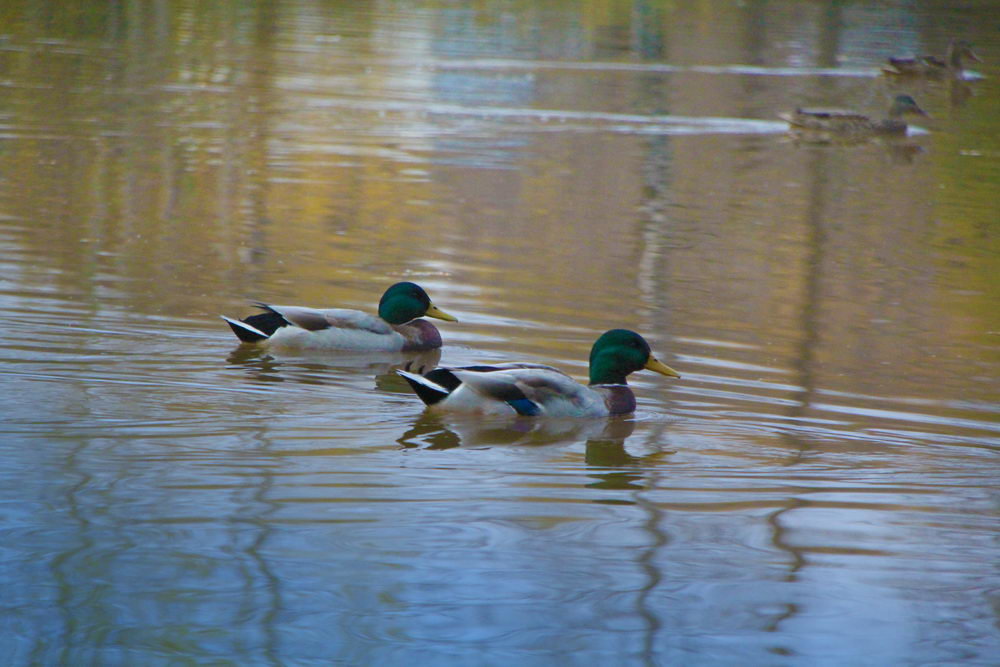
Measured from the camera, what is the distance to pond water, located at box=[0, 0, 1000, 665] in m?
5.22

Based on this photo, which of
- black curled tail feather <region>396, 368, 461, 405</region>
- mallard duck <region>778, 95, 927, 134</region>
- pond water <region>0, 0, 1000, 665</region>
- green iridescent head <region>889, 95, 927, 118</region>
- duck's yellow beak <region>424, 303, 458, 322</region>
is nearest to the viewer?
pond water <region>0, 0, 1000, 665</region>

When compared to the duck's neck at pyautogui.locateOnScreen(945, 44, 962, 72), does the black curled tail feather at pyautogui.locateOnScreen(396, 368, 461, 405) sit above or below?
below

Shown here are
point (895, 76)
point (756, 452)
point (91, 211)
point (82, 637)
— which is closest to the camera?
point (82, 637)

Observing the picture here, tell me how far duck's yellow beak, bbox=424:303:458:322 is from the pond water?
17 cm

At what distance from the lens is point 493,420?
306 inches

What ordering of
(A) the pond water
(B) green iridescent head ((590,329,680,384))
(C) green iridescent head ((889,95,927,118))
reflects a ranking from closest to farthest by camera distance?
(A) the pond water → (B) green iridescent head ((590,329,680,384)) → (C) green iridescent head ((889,95,927,118))

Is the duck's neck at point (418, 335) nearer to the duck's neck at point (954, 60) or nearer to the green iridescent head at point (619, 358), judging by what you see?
the green iridescent head at point (619, 358)

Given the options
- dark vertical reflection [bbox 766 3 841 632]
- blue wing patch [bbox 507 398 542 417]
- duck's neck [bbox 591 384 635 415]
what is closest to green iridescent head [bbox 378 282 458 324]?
duck's neck [bbox 591 384 635 415]

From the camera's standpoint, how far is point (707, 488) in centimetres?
667

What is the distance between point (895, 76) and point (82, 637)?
26.1 meters

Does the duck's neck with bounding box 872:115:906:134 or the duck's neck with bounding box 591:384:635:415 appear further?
the duck's neck with bounding box 872:115:906:134

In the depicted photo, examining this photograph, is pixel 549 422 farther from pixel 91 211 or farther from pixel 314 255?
pixel 91 211

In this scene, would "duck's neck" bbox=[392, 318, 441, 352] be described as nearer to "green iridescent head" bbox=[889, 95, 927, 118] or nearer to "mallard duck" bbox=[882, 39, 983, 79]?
"green iridescent head" bbox=[889, 95, 927, 118]

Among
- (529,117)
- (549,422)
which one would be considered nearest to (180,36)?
(529,117)
